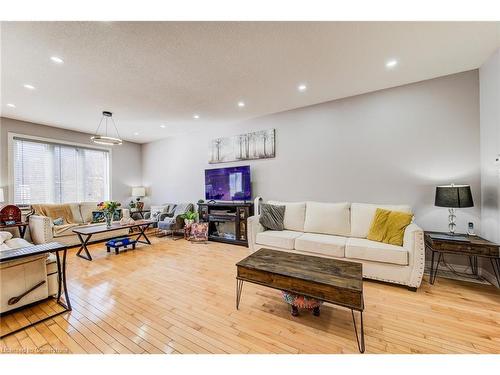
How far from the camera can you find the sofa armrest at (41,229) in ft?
12.5

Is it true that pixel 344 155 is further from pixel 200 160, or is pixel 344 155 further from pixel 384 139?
pixel 200 160

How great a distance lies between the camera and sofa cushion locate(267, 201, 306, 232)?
3.53 meters

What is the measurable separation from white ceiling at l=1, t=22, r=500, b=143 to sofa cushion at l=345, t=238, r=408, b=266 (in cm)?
225

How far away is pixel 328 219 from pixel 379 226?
711mm

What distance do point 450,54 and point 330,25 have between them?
5.47ft

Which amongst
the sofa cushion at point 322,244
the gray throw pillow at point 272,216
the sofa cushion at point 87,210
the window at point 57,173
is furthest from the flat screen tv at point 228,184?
the window at point 57,173

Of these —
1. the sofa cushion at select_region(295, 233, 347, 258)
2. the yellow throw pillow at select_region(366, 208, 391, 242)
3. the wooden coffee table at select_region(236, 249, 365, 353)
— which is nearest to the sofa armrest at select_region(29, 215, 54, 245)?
the wooden coffee table at select_region(236, 249, 365, 353)

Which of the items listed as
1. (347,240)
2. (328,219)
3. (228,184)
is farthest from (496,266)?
(228,184)

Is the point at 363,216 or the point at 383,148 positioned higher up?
the point at 383,148

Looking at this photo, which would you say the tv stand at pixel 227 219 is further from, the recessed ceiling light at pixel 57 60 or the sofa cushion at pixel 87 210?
the recessed ceiling light at pixel 57 60

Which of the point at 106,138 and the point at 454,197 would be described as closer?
the point at 454,197

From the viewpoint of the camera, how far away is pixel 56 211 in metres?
4.54

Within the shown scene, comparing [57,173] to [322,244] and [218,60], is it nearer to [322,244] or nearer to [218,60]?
[218,60]
